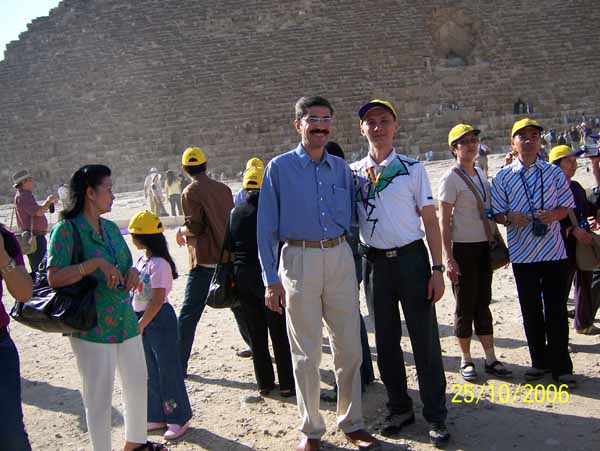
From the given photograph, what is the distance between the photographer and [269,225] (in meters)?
3.36

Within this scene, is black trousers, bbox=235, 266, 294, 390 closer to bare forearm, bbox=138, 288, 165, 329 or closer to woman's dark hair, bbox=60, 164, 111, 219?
bare forearm, bbox=138, 288, 165, 329

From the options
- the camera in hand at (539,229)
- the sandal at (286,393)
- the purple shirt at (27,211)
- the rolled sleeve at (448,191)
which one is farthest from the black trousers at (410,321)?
the purple shirt at (27,211)

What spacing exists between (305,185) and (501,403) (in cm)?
171

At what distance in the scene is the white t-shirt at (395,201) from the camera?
11.3 ft

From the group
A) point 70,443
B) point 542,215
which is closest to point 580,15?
point 542,215

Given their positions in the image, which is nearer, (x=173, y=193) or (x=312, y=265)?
(x=312, y=265)

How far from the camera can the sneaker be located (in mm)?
3705

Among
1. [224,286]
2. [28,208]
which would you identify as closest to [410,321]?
[224,286]

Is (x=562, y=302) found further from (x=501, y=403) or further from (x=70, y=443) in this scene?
(x=70, y=443)

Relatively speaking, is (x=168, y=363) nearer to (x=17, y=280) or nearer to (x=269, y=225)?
(x=269, y=225)

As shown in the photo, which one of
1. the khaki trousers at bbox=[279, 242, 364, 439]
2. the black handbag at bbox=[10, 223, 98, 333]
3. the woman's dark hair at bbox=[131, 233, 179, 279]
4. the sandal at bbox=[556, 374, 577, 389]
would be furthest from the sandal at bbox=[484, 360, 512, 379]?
the black handbag at bbox=[10, 223, 98, 333]

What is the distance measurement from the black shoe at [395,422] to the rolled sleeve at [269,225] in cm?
100

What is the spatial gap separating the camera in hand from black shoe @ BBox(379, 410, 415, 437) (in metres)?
1.34

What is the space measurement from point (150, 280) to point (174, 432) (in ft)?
2.90
